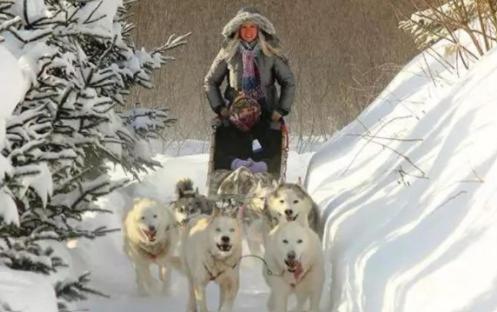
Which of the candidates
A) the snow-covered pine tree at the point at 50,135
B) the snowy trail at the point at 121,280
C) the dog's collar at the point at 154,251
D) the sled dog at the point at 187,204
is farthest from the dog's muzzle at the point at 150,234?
the snow-covered pine tree at the point at 50,135

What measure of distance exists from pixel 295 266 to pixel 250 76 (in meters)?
3.10

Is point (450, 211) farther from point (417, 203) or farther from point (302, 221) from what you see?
point (302, 221)

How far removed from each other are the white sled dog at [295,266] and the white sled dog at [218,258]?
0.34m

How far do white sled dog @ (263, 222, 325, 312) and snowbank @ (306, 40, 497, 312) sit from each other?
12 cm

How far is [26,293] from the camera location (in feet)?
10.9

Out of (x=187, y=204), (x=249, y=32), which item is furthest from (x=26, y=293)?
(x=249, y=32)

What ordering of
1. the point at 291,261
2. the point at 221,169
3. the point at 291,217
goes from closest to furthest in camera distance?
the point at 291,261 < the point at 291,217 < the point at 221,169

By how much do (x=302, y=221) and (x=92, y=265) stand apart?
1.96m

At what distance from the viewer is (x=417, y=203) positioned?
4668 mm

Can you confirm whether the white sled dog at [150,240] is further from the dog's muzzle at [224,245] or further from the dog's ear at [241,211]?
the dog's muzzle at [224,245]

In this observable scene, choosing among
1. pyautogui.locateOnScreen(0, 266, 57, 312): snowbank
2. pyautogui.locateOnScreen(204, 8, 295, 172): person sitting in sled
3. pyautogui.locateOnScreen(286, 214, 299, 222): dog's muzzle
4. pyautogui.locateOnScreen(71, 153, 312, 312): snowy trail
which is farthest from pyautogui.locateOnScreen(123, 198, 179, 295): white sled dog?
pyautogui.locateOnScreen(0, 266, 57, 312): snowbank

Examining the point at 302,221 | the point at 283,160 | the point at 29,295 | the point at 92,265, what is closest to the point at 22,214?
the point at 29,295

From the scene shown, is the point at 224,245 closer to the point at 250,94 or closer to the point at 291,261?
the point at 291,261

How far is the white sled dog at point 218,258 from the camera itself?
5975 millimetres
